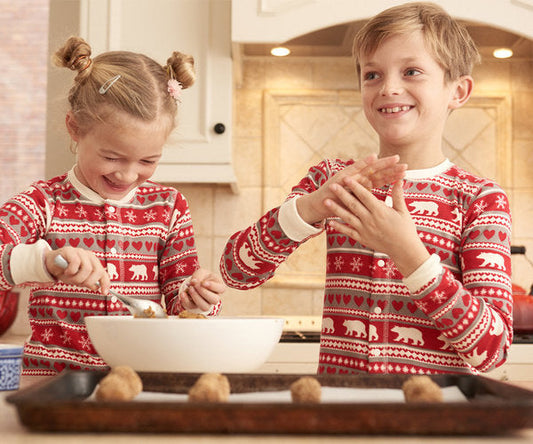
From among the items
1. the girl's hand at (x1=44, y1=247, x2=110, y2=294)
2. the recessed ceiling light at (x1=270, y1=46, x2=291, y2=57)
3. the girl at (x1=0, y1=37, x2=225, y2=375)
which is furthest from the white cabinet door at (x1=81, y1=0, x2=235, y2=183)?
the girl's hand at (x1=44, y1=247, x2=110, y2=294)

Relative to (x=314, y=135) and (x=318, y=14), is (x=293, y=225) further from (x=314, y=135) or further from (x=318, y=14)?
(x=314, y=135)

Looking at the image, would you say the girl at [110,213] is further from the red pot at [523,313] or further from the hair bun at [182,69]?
the red pot at [523,313]

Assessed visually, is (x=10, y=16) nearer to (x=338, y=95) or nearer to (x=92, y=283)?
(x=338, y=95)

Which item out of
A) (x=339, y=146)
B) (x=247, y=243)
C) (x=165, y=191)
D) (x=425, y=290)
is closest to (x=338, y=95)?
(x=339, y=146)

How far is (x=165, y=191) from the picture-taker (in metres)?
1.28

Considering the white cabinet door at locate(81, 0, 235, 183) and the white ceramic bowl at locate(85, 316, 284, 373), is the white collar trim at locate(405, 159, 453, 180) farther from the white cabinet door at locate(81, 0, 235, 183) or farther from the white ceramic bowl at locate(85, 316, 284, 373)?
the white cabinet door at locate(81, 0, 235, 183)

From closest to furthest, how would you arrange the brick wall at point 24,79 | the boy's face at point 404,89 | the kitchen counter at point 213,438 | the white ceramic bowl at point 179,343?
the kitchen counter at point 213,438 → the white ceramic bowl at point 179,343 → the boy's face at point 404,89 → the brick wall at point 24,79

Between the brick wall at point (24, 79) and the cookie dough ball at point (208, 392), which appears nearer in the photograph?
the cookie dough ball at point (208, 392)

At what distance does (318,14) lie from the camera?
1.98 m

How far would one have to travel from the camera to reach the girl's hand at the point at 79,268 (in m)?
0.88

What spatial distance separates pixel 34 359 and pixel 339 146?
1.48 m

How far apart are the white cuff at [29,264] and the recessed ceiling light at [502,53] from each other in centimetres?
178

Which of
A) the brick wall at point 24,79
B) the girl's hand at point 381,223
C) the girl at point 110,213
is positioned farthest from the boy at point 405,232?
the brick wall at point 24,79

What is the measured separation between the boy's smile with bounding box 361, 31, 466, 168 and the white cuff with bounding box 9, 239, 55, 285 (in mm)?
540
